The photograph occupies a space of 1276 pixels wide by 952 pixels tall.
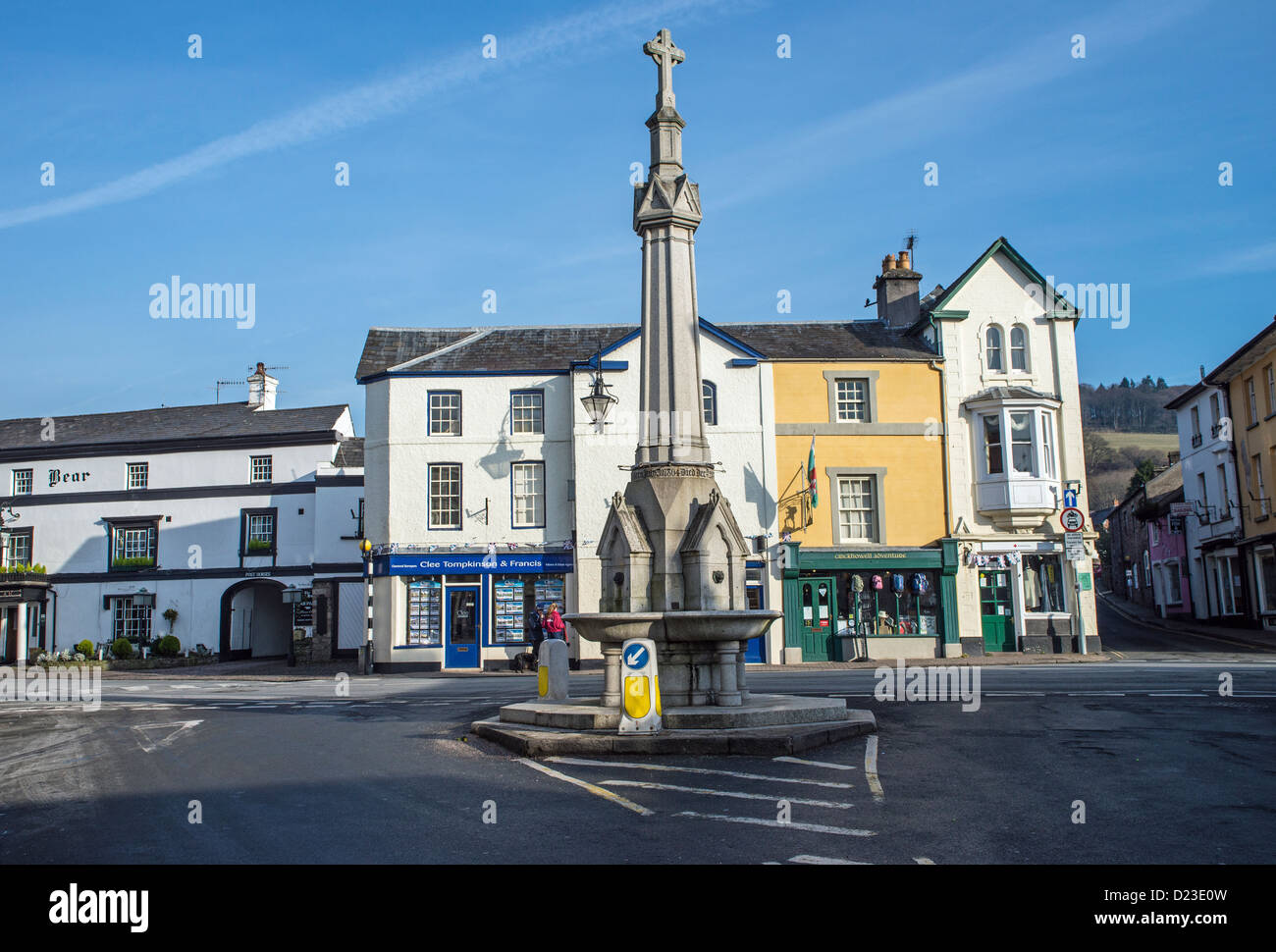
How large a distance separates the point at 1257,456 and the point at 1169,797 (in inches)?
1252

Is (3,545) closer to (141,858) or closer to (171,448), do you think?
(171,448)

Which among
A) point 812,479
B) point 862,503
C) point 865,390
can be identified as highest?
point 865,390

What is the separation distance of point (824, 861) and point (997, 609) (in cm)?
2479

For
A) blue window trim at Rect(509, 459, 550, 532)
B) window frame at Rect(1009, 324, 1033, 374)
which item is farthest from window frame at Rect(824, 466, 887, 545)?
blue window trim at Rect(509, 459, 550, 532)

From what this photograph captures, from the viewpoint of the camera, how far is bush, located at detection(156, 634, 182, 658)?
35.3 m

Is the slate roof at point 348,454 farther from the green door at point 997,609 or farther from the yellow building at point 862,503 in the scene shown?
the green door at point 997,609

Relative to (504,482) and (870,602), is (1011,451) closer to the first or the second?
(870,602)

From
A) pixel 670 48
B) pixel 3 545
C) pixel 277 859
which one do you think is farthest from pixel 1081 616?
pixel 3 545

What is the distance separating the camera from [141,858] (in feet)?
20.4

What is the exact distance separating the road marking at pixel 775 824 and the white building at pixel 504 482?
2084cm

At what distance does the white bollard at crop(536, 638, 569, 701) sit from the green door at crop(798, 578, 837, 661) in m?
16.4

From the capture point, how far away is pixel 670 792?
807 cm

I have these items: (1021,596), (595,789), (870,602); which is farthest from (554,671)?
(1021,596)

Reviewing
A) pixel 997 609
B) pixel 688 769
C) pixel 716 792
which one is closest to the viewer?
pixel 716 792
